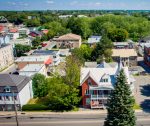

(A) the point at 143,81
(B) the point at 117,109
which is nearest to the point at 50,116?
(B) the point at 117,109

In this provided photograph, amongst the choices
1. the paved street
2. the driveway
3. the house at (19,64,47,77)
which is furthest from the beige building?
the driveway

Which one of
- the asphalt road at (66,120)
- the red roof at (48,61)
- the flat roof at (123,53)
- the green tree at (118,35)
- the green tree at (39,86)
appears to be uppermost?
the green tree at (118,35)

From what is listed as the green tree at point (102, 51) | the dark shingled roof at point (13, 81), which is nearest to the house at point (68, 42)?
the green tree at point (102, 51)

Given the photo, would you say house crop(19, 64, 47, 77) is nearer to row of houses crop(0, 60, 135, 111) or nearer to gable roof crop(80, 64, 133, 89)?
row of houses crop(0, 60, 135, 111)

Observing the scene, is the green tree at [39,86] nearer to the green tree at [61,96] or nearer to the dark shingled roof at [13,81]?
the dark shingled roof at [13,81]

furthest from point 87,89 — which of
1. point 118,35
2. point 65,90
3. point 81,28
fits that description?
point 81,28

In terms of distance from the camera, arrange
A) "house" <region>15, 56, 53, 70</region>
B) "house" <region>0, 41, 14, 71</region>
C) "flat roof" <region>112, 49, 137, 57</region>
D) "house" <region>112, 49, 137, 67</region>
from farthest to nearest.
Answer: "house" <region>0, 41, 14, 71</region>
"flat roof" <region>112, 49, 137, 57</region>
"house" <region>112, 49, 137, 67</region>
"house" <region>15, 56, 53, 70</region>
